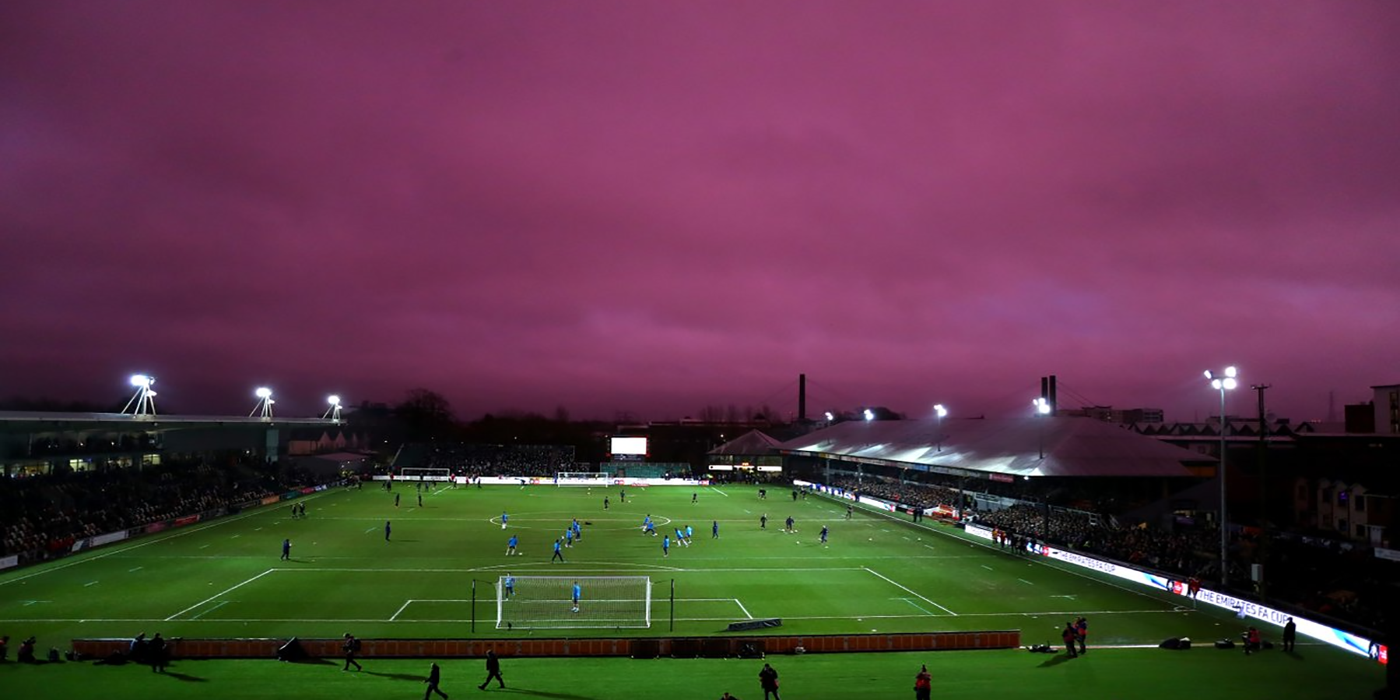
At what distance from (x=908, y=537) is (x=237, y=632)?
146 feet

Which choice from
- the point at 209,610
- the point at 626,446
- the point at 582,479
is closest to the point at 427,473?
the point at 582,479

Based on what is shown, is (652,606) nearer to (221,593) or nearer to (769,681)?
(769,681)

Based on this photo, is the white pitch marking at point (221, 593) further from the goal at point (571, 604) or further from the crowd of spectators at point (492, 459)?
the crowd of spectators at point (492, 459)

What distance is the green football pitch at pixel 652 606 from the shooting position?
24.4 meters

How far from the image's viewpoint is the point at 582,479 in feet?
387

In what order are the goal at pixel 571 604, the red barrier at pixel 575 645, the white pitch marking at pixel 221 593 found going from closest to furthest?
the red barrier at pixel 575 645
the goal at pixel 571 604
the white pitch marking at pixel 221 593

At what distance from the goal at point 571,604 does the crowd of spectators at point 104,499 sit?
29.7 m

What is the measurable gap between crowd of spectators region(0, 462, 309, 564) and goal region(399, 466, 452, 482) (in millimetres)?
22685

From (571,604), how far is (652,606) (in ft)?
11.7

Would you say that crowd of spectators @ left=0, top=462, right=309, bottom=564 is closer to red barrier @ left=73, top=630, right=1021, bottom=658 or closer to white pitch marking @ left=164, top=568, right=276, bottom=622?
white pitch marking @ left=164, top=568, right=276, bottom=622

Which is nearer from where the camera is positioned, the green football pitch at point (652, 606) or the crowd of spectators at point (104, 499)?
the green football pitch at point (652, 606)

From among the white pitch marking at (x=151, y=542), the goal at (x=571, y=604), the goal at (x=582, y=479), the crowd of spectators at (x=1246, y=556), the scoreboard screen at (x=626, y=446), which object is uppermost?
the scoreboard screen at (x=626, y=446)

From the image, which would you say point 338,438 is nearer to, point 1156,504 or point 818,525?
point 818,525

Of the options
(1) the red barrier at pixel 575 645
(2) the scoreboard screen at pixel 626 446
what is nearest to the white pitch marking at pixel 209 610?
(1) the red barrier at pixel 575 645
